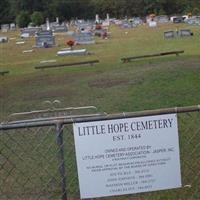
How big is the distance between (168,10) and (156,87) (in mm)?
98766

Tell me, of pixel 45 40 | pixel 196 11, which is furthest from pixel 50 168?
pixel 196 11

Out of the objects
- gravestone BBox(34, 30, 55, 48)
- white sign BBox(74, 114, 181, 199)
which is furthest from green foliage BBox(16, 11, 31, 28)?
white sign BBox(74, 114, 181, 199)

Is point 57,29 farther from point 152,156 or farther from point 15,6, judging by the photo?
point 152,156

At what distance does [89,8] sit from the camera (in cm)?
12950

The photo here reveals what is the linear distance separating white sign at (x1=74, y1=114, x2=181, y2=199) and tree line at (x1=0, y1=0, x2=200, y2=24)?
10119 centimetres

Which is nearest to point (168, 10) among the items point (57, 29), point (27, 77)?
point (57, 29)

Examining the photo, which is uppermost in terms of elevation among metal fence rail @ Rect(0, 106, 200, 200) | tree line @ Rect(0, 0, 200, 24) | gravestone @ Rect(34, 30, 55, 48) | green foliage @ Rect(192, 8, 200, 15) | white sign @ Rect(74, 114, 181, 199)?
white sign @ Rect(74, 114, 181, 199)

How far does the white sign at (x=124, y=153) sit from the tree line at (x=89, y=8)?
332 feet

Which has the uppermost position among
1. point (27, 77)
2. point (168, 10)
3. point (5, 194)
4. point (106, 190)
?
point (106, 190)

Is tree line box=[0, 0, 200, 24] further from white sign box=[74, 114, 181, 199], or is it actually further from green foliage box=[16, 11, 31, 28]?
white sign box=[74, 114, 181, 199]

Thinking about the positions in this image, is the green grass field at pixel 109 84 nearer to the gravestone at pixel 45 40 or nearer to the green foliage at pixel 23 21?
the gravestone at pixel 45 40

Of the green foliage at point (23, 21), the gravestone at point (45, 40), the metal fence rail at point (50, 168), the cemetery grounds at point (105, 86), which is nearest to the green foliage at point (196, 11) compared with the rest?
the green foliage at point (23, 21)

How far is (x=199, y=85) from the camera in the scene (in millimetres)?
17703

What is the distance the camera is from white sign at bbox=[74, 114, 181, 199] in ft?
17.0
